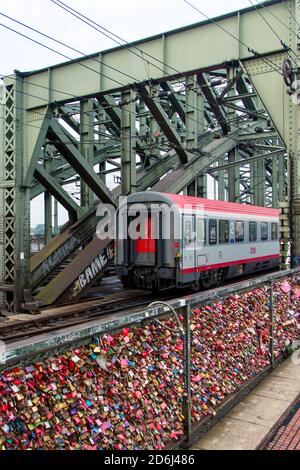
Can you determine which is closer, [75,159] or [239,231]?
[75,159]

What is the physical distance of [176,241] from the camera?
44.3ft

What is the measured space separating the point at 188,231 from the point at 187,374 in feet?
31.6

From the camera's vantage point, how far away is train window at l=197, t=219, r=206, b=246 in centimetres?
1454

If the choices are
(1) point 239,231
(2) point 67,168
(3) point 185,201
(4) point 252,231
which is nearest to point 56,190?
(3) point 185,201

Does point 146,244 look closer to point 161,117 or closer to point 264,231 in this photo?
point 161,117

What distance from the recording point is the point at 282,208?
11.7 metres

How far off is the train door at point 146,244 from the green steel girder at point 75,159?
3116mm

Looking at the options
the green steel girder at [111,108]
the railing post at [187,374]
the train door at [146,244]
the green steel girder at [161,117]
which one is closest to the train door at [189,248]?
the train door at [146,244]

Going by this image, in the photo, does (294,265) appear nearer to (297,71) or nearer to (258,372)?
(297,71)

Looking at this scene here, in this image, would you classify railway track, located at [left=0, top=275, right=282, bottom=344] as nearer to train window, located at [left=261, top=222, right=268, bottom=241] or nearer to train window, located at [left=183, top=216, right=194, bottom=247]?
train window, located at [left=183, top=216, right=194, bottom=247]

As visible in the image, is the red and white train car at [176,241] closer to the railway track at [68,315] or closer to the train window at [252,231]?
the railway track at [68,315]

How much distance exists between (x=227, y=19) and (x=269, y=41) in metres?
1.70

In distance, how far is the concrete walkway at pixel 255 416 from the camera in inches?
171
